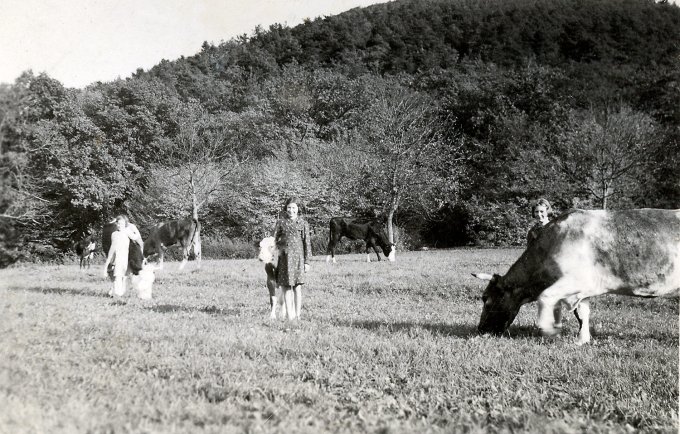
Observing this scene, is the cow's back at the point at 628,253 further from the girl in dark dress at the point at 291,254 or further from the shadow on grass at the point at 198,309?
the shadow on grass at the point at 198,309

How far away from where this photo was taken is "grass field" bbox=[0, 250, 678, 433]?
14.6ft

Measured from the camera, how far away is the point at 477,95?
46469mm

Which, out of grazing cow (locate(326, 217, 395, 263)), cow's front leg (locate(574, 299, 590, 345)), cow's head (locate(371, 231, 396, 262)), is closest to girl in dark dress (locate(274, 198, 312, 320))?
cow's front leg (locate(574, 299, 590, 345))

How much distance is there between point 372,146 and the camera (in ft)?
119

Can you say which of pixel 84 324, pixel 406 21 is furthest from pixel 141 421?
pixel 406 21

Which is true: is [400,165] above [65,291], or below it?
above

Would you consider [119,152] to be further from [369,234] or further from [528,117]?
[528,117]

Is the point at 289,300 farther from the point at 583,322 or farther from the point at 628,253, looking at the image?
the point at 628,253

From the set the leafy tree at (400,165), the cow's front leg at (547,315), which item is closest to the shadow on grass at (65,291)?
the cow's front leg at (547,315)

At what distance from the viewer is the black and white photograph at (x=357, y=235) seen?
521cm

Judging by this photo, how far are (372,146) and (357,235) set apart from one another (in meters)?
10.8

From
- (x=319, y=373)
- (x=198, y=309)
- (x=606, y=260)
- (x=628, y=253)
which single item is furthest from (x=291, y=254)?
(x=628, y=253)

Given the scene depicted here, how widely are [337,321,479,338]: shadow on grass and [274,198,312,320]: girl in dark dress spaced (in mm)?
1033

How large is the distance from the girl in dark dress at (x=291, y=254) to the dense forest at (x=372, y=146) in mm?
12987
